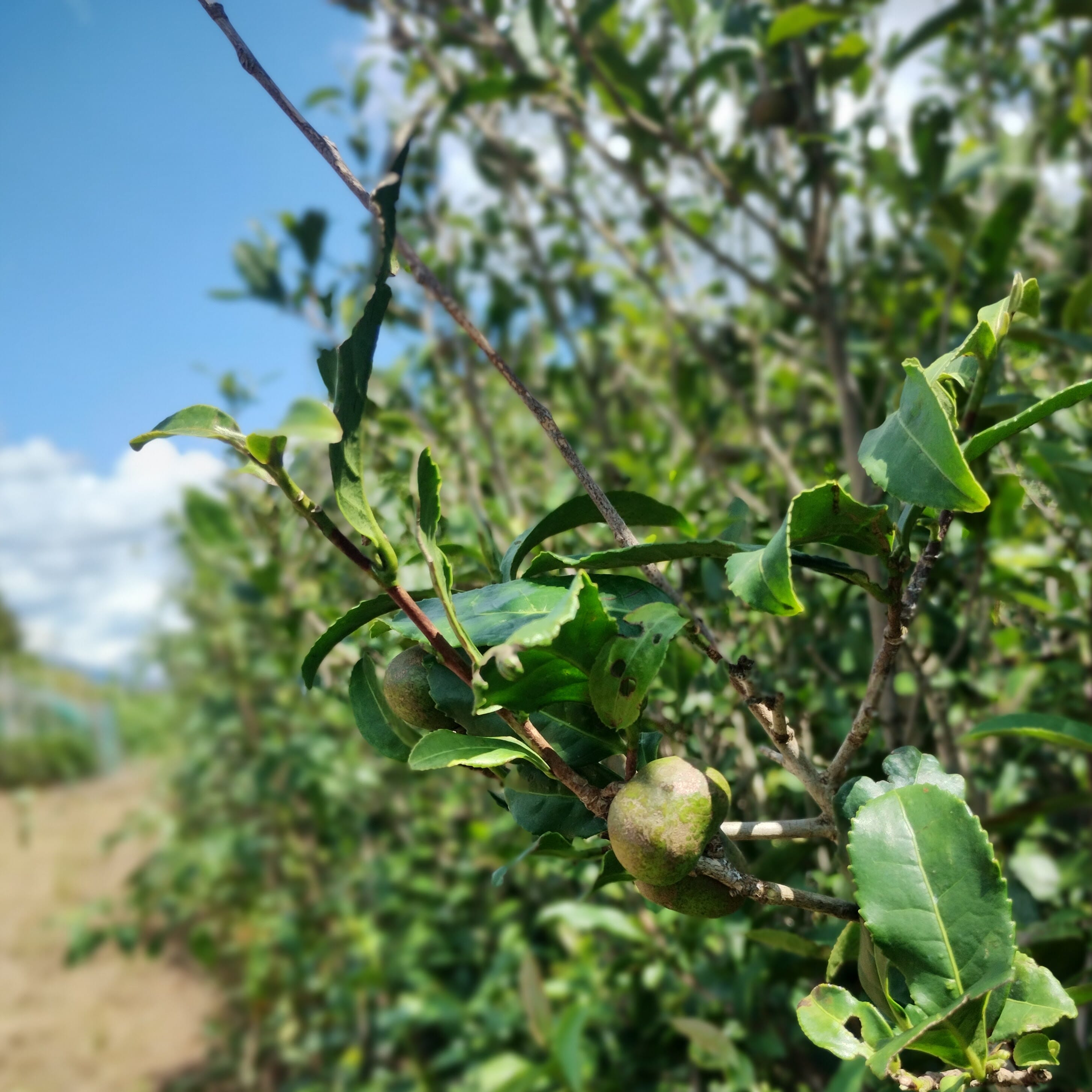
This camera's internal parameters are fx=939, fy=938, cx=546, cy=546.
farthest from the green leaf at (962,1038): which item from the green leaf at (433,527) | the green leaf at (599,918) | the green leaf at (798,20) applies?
the green leaf at (798,20)

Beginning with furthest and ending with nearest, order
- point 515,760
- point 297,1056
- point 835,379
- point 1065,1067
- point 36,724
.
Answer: point 36,724
point 297,1056
point 835,379
point 1065,1067
point 515,760

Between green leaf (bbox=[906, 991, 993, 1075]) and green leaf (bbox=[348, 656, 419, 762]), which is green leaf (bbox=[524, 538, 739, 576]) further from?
green leaf (bbox=[906, 991, 993, 1075])

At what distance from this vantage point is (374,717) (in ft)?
2.23

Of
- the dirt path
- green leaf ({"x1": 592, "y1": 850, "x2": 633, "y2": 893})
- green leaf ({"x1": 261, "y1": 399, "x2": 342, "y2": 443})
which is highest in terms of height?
green leaf ({"x1": 261, "y1": 399, "x2": 342, "y2": 443})

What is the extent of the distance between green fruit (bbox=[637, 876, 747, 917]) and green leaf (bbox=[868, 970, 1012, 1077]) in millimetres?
114

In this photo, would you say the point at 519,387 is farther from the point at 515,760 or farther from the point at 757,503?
the point at 757,503

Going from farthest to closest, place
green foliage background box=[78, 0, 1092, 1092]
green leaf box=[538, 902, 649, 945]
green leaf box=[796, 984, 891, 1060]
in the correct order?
green leaf box=[538, 902, 649, 945] → green foliage background box=[78, 0, 1092, 1092] → green leaf box=[796, 984, 891, 1060]

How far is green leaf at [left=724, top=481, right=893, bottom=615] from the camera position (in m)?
0.49

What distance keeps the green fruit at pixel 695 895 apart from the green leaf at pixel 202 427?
0.35 meters

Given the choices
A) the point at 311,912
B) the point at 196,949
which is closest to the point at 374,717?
the point at 311,912

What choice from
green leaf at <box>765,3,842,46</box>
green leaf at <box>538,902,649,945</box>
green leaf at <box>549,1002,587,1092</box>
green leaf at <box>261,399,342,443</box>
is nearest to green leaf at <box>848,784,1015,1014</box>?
green leaf at <box>261,399,342,443</box>

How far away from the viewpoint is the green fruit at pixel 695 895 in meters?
0.58

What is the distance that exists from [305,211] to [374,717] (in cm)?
167

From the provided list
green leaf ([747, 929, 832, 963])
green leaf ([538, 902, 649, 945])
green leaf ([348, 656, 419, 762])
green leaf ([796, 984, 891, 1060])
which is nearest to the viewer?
green leaf ([796, 984, 891, 1060])
